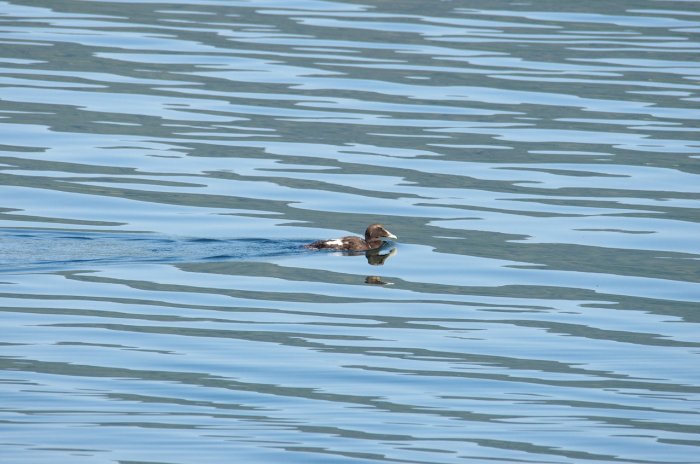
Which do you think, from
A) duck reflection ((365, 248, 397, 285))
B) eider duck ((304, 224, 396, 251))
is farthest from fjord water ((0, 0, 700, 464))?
eider duck ((304, 224, 396, 251))

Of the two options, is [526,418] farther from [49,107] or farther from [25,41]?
[25,41]

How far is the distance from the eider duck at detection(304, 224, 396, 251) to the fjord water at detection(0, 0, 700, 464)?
0.66ft

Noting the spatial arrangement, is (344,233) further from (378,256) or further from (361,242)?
(378,256)

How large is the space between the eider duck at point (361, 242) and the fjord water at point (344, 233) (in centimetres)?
20

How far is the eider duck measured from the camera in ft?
50.9

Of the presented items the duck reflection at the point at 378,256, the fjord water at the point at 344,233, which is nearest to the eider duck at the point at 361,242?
the duck reflection at the point at 378,256

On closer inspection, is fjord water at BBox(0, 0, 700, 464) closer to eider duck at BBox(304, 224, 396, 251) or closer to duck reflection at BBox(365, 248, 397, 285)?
duck reflection at BBox(365, 248, 397, 285)

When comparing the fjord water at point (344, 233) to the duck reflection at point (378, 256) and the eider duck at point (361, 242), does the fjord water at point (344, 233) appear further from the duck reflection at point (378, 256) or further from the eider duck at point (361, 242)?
the eider duck at point (361, 242)

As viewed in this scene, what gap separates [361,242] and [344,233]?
841 millimetres

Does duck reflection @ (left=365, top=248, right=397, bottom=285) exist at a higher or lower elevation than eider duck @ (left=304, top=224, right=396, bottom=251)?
lower

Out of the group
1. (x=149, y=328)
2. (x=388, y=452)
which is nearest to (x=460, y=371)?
(x=388, y=452)

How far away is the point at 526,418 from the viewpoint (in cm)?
1003

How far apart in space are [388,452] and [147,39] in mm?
21489

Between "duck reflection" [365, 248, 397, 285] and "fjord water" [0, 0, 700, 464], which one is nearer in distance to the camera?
"fjord water" [0, 0, 700, 464]
